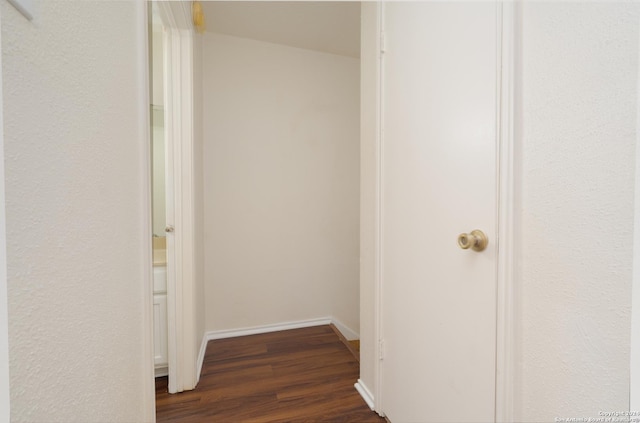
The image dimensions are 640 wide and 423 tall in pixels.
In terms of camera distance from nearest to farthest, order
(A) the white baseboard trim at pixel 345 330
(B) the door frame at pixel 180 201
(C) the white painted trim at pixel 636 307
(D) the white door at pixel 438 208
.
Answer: (C) the white painted trim at pixel 636 307 → (D) the white door at pixel 438 208 → (B) the door frame at pixel 180 201 → (A) the white baseboard trim at pixel 345 330

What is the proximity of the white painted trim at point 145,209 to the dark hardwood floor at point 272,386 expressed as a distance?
0.74 m

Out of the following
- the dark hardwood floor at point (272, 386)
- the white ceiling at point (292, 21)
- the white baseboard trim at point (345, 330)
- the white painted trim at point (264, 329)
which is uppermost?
the white ceiling at point (292, 21)

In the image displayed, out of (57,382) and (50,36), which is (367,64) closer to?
(50,36)

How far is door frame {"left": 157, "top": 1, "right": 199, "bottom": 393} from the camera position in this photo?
1437mm

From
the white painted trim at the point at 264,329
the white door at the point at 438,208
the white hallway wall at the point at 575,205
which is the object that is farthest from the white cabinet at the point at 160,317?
the white hallway wall at the point at 575,205

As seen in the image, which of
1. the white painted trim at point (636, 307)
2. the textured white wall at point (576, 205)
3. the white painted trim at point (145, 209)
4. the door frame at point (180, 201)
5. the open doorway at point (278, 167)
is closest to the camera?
the white painted trim at point (636, 307)

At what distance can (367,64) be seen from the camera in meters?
1.42

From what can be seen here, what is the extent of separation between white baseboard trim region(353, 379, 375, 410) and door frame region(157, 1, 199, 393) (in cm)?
96

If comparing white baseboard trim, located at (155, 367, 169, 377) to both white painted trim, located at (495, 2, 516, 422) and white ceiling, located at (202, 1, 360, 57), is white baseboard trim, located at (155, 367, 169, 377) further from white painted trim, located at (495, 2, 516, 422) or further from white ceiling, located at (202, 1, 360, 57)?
white ceiling, located at (202, 1, 360, 57)

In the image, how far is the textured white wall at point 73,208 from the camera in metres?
0.33

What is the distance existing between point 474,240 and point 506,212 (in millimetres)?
122

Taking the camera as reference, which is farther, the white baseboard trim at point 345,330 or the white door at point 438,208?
the white baseboard trim at point 345,330

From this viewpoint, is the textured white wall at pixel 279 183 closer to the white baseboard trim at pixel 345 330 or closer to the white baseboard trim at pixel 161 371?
the white baseboard trim at pixel 345 330

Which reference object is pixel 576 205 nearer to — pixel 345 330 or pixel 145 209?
pixel 145 209
